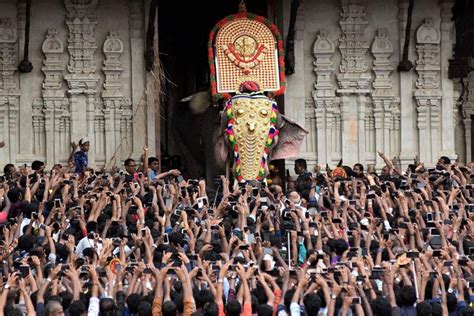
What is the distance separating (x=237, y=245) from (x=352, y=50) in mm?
11580

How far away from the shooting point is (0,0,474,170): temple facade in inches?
1184

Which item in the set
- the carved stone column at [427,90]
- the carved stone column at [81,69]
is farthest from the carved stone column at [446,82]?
the carved stone column at [81,69]

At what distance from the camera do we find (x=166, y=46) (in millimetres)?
36844

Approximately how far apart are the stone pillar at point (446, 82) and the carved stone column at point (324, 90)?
187 cm

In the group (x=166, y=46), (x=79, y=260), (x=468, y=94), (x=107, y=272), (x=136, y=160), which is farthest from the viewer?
(x=166, y=46)

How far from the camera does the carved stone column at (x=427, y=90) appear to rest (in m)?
31.0

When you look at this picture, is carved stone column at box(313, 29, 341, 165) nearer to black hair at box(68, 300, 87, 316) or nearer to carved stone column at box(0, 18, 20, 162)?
carved stone column at box(0, 18, 20, 162)

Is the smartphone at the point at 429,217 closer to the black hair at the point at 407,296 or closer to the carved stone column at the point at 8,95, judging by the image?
the black hair at the point at 407,296

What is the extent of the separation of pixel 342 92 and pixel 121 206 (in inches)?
364

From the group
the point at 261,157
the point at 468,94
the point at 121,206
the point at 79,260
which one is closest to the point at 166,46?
the point at 468,94

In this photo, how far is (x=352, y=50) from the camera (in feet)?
101

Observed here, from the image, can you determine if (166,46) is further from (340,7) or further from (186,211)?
(186,211)

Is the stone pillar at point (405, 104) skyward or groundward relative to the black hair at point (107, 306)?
skyward

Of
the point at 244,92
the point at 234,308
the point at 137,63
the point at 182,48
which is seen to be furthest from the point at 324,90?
the point at 234,308
